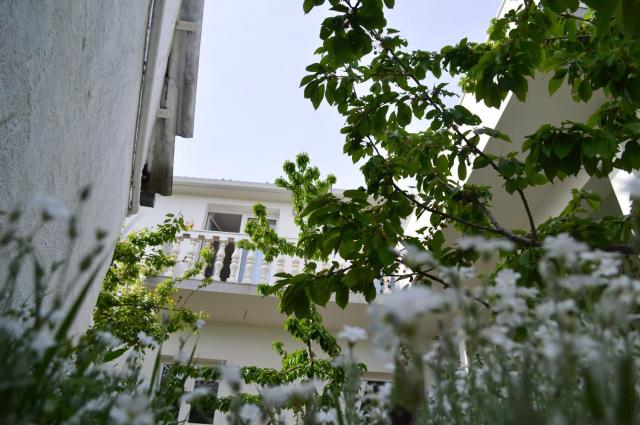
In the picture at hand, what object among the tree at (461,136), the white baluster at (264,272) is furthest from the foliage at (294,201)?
the tree at (461,136)

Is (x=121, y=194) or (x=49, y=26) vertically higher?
(x=121, y=194)

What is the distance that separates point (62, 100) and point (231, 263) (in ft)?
24.7

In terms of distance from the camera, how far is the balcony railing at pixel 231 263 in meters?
8.70

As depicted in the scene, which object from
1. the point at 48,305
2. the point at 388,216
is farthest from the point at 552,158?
the point at 48,305

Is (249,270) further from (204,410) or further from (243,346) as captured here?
(204,410)

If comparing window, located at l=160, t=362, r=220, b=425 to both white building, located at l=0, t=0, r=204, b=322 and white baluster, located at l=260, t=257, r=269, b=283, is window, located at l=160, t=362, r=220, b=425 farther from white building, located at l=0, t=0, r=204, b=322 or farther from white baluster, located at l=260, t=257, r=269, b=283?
white baluster, located at l=260, t=257, r=269, b=283

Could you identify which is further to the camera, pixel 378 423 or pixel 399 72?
pixel 399 72

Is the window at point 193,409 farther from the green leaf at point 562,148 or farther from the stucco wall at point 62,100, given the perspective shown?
the green leaf at point 562,148

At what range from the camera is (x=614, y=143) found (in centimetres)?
207

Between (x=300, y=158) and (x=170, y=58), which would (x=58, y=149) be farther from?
(x=300, y=158)

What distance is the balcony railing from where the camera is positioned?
8.70 metres

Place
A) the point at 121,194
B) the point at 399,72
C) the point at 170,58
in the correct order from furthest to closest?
the point at 170,58, the point at 121,194, the point at 399,72

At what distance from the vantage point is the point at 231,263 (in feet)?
29.5

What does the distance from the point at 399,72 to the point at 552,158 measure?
1369 mm
